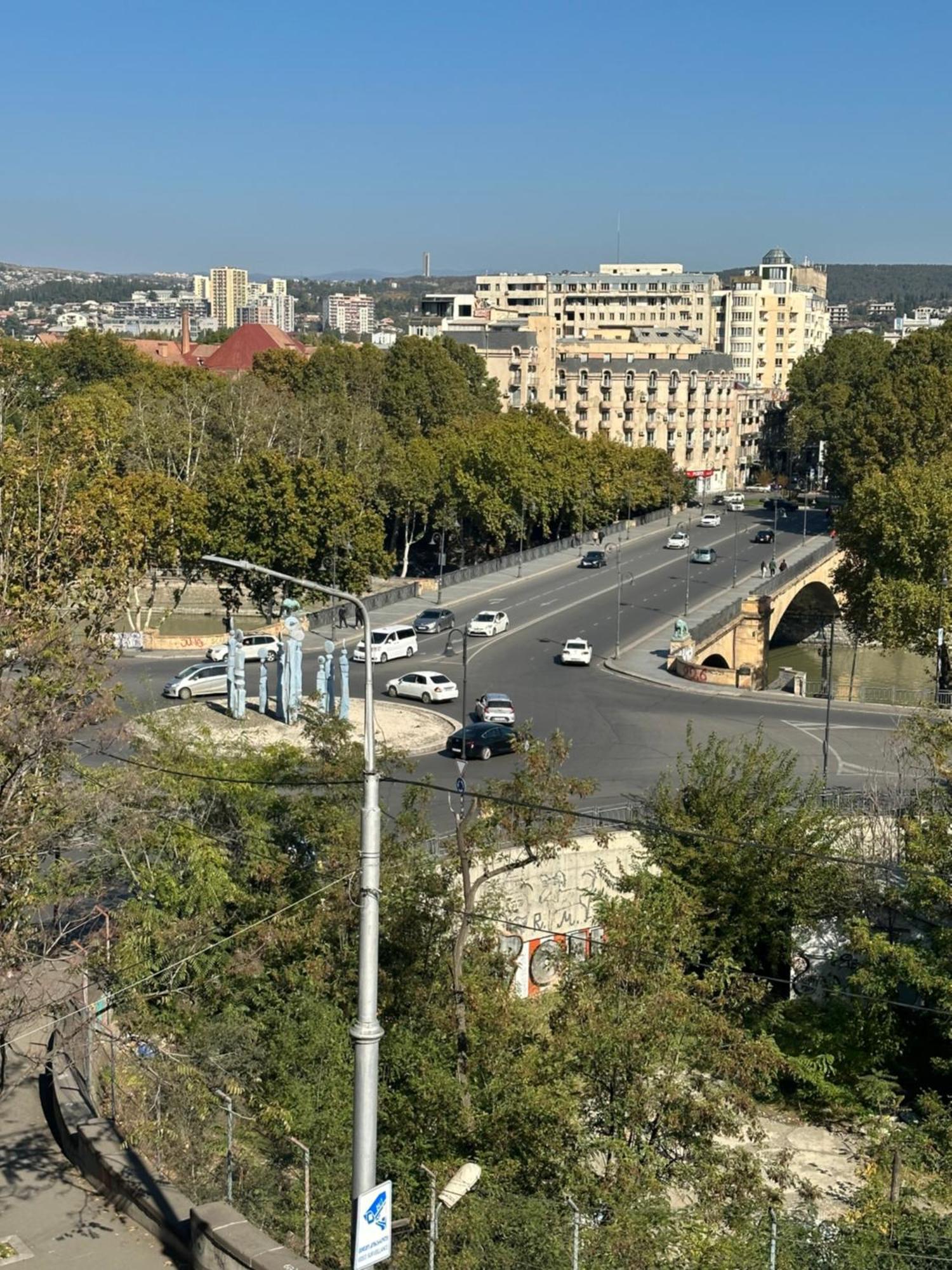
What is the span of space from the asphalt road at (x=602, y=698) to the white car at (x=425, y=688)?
1.40 ft

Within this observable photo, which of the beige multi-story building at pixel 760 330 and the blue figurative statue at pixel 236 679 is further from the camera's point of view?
the beige multi-story building at pixel 760 330

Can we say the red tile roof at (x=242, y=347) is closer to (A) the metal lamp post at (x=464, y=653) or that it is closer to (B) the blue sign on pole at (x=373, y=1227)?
(A) the metal lamp post at (x=464, y=653)

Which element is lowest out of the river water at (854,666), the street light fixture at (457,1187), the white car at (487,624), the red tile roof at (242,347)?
the river water at (854,666)

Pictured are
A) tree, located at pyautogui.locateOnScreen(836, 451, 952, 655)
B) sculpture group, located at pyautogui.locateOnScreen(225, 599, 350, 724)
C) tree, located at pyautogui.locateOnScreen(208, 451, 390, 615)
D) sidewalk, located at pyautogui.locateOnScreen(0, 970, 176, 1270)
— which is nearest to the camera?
sidewalk, located at pyautogui.locateOnScreen(0, 970, 176, 1270)

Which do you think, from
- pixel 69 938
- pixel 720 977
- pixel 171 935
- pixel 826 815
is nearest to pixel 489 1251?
pixel 720 977

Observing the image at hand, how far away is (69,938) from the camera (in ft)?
63.7

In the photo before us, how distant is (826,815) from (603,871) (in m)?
3.66

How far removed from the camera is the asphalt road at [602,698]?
3397cm

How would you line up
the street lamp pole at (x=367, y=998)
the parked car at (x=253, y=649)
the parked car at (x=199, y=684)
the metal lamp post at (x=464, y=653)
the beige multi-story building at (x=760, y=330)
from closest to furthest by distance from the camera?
the street lamp pole at (x=367, y=998) → the metal lamp post at (x=464, y=653) → the parked car at (x=199, y=684) → the parked car at (x=253, y=649) → the beige multi-story building at (x=760, y=330)

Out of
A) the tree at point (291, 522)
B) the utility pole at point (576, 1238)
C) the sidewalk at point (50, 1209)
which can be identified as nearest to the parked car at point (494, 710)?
the tree at point (291, 522)

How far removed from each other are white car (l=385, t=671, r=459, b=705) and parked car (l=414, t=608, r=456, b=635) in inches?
369

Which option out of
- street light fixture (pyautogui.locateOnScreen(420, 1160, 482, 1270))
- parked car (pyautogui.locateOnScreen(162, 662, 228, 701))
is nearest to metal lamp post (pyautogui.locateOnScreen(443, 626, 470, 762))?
parked car (pyautogui.locateOnScreen(162, 662, 228, 701))

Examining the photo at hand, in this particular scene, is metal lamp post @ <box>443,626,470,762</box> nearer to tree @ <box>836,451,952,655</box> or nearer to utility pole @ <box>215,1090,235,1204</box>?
tree @ <box>836,451,952,655</box>

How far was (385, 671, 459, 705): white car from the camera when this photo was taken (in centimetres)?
4117
